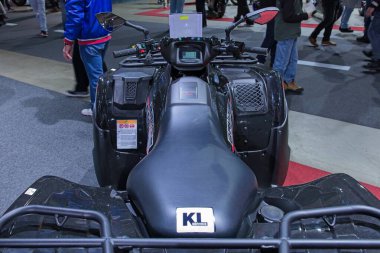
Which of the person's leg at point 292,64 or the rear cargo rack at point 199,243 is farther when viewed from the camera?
the person's leg at point 292,64

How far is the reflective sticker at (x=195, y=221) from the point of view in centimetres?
103

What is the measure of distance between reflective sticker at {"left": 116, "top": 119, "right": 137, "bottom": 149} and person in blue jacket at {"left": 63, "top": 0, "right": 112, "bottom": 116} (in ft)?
4.78

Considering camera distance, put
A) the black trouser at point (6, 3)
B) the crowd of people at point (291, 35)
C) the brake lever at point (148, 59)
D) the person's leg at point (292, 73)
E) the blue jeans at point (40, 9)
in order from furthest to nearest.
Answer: the black trouser at point (6, 3), the blue jeans at point (40, 9), the person's leg at point (292, 73), the crowd of people at point (291, 35), the brake lever at point (148, 59)

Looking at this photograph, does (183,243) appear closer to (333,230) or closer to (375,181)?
(333,230)

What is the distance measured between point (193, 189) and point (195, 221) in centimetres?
10

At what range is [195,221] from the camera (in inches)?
40.5

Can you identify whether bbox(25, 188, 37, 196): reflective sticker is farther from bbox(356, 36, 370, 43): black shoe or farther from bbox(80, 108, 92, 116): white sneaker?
bbox(356, 36, 370, 43): black shoe

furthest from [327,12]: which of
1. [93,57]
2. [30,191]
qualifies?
[30,191]

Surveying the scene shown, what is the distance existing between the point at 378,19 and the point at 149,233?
17.1 feet

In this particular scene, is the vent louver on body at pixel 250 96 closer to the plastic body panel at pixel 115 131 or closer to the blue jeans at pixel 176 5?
the plastic body panel at pixel 115 131

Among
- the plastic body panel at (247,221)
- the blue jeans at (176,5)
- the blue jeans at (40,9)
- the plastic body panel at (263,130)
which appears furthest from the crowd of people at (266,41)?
the blue jeans at (40,9)

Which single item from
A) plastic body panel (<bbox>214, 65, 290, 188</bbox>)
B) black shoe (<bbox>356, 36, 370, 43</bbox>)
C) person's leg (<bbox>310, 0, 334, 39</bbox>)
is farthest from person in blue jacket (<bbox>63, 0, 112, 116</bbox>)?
black shoe (<bbox>356, 36, 370, 43</bbox>)

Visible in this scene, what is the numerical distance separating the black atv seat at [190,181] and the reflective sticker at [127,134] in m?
0.76

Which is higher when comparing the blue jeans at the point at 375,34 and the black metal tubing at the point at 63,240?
the black metal tubing at the point at 63,240
